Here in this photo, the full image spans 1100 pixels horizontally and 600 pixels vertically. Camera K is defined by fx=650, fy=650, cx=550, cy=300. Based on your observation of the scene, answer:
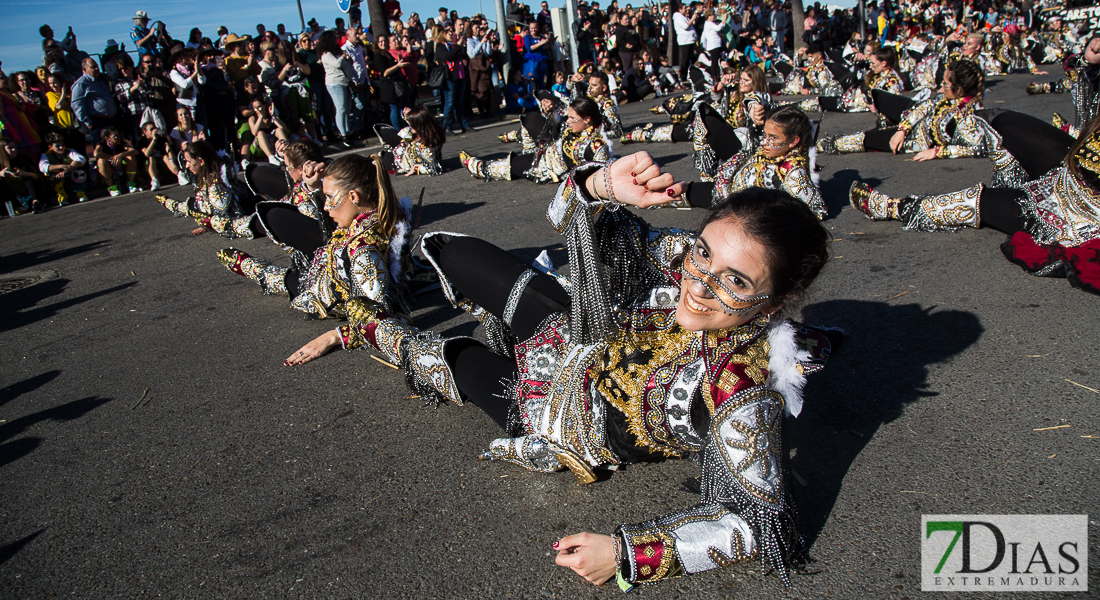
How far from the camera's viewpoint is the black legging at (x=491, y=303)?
2.67 meters

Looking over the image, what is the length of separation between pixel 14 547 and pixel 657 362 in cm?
259

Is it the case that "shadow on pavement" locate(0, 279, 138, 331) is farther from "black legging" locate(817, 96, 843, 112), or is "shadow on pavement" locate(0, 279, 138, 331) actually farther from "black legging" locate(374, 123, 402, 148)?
"black legging" locate(817, 96, 843, 112)

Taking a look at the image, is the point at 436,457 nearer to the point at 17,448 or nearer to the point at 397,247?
the point at 397,247

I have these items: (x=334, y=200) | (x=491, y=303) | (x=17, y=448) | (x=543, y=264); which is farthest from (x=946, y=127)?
(x=17, y=448)

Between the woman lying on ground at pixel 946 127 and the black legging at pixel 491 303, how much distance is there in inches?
204

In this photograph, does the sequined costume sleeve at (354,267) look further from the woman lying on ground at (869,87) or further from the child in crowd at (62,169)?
the woman lying on ground at (869,87)

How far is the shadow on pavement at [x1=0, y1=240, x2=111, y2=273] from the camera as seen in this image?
6.63m

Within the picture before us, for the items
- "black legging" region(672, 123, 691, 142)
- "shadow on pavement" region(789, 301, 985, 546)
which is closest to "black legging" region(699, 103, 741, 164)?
"black legging" region(672, 123, 691, 142)

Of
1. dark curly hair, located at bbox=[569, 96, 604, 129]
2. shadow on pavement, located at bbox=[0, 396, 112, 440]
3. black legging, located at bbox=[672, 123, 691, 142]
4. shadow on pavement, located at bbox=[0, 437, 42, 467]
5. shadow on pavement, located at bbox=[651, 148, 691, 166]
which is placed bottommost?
shadow on pavement, located at bbox=[0, 437, 42, 467]

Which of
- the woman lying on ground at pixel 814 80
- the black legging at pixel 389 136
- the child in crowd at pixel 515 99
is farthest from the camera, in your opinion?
the child in crowd at pixel 515 99

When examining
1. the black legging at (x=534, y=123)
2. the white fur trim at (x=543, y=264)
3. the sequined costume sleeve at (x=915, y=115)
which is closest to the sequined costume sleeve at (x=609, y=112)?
the black legging at (x=534, y=123)

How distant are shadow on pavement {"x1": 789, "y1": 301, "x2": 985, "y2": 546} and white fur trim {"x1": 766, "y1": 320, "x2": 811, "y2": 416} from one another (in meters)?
0.62

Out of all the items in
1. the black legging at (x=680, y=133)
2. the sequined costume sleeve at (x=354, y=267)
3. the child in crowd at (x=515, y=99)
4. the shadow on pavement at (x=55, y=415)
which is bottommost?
the shadow on pavement at (x=55, y=415)

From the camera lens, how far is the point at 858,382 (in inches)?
120
